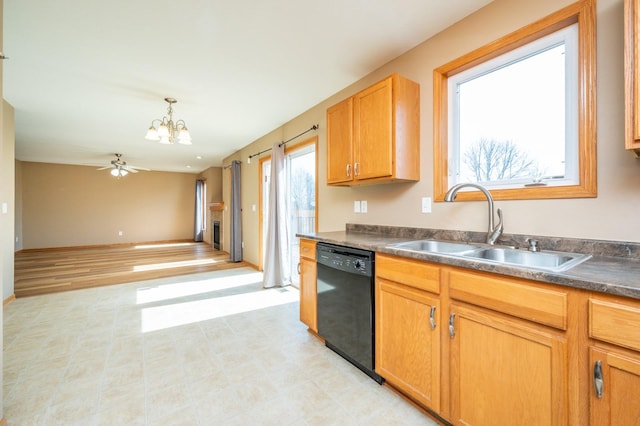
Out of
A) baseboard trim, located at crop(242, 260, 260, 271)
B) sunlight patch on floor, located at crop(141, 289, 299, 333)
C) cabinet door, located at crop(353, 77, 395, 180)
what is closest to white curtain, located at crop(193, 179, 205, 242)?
baseboard trim, located at crop(242, 260, 260, 271)

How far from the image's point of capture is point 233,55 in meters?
2.41

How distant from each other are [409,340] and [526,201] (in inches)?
41.5

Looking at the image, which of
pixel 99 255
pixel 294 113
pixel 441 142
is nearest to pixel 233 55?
pixel 294 113

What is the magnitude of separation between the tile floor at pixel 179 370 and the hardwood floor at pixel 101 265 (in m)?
1.14

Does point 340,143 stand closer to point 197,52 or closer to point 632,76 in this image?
point 197,52

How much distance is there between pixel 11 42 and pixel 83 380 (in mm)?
2558

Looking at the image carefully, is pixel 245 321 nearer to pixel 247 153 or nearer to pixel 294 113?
pixel 294 113

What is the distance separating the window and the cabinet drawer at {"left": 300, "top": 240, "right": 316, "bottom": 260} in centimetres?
109

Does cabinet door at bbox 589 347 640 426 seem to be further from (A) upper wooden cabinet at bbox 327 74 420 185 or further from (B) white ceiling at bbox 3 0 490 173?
(B) white ceiling at bbox 3 0 490 173

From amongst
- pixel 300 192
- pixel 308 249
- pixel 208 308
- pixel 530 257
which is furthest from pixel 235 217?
pixel 530 257

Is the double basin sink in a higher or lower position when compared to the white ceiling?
lower

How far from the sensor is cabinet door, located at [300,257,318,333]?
8.13 feet

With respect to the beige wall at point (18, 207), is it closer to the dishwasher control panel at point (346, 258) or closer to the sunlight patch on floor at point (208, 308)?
the sunlight patch on floor at point (208, 308)

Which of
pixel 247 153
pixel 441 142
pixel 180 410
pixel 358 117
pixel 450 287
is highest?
pixel 247 153
